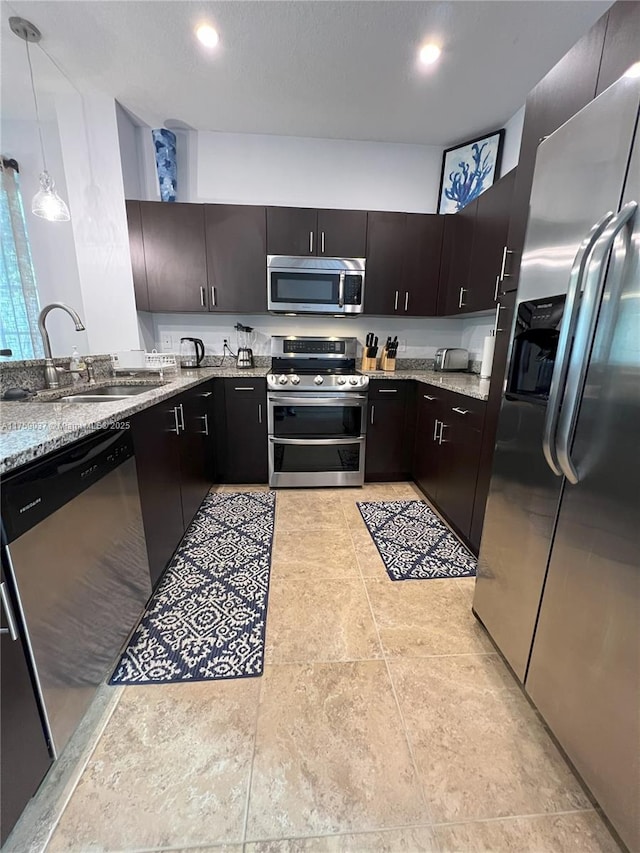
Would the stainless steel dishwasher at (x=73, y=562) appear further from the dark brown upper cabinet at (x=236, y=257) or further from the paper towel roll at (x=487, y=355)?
the paper towel roll at (x=487, y=355)

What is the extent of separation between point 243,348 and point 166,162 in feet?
5.11

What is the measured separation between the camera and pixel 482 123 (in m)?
2.51

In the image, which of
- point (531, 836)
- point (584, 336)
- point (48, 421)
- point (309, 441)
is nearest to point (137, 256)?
point (309, 441)

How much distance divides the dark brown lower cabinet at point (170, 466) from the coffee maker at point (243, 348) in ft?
1.95

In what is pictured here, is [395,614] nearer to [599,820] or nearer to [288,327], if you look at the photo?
[599,820]

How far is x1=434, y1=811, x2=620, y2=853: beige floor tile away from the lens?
0.84m

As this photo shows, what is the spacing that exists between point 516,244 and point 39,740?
7.83 feet

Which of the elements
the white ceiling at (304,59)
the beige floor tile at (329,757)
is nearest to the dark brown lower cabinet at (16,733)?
the beige floor tile at (329,757)

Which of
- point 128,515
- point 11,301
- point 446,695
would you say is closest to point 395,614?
point 446,695

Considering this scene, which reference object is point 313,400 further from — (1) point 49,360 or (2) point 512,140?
(2) point 512,140

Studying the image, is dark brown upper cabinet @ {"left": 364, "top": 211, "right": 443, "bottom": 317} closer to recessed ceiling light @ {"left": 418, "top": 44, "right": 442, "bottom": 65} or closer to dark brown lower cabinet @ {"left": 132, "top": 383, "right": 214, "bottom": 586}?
recessed ceiling light @ {"left": 418, "top": 44, "right": 442, "bottom": 65}

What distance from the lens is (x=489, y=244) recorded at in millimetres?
2176

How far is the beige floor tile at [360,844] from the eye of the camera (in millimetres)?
825

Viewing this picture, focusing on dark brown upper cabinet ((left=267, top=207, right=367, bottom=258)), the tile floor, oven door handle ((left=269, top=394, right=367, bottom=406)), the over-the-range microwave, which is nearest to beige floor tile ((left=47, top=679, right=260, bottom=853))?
the tile floor
